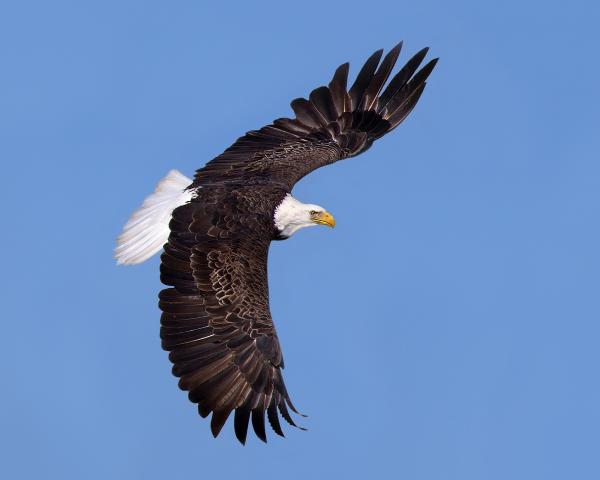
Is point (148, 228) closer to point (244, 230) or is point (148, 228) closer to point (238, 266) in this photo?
point (244, 230)

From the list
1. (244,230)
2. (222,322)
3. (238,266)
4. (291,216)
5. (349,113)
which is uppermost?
(349,113)

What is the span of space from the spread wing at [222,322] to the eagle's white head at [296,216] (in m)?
0.70

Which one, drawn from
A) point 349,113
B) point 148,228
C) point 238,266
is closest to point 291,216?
point 238,266

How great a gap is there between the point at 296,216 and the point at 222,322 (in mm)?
2306

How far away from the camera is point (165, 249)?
1544 centimetres

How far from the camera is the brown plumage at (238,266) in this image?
1436 centimetres

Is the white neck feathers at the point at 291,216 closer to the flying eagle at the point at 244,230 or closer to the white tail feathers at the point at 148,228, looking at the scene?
the flying eagle at the point at 244,230

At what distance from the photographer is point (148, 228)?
16.5 m

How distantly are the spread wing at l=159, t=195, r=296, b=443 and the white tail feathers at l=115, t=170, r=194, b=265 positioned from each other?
0.61 metres

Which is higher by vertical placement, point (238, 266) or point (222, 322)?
point (238, 266)

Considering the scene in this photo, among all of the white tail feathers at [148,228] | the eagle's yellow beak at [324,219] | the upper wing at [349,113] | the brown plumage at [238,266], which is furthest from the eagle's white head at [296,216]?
the upper wing at [349,113]

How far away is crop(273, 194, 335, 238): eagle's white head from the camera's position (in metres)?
16.4

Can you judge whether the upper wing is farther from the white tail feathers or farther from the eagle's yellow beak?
the white tail feathers

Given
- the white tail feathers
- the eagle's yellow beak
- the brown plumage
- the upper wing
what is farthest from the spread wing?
the upper wing
